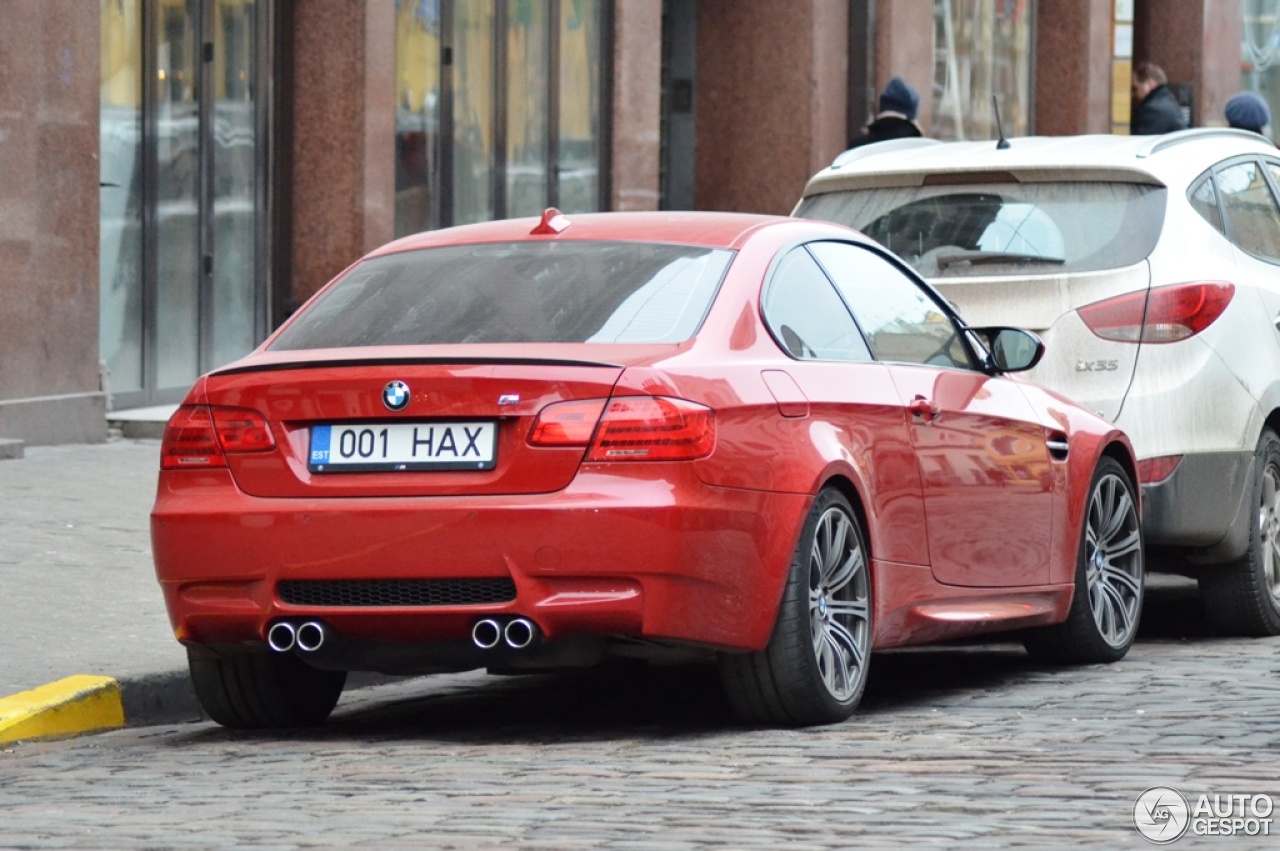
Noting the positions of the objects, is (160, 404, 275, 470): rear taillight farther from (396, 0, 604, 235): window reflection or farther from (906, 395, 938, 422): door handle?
(396, 0, 604, 235): window reflection

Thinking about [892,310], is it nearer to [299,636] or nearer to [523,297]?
[523,297]

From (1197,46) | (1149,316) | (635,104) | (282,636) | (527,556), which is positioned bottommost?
(282,636)

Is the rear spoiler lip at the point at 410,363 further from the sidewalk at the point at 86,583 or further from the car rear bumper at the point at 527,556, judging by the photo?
the sidewalk at the point at 86,583

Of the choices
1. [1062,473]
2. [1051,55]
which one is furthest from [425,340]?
[1051,55]

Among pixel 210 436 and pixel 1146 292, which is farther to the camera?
pixel 1146 292

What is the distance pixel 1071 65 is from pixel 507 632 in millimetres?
21989

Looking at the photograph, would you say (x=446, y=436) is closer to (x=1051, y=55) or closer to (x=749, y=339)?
(x=749, y=339)

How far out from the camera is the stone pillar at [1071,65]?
27344 mm

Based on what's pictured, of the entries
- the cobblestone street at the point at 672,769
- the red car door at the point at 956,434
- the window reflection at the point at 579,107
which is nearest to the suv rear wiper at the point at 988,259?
the red car door at the point at 956,434

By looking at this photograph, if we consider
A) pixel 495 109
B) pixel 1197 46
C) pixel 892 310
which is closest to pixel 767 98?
pixel 495 109

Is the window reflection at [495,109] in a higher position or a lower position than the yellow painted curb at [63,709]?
higher

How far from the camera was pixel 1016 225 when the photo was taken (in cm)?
916

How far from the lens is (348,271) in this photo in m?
7.39

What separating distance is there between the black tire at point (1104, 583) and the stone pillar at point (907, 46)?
46.9 ft
